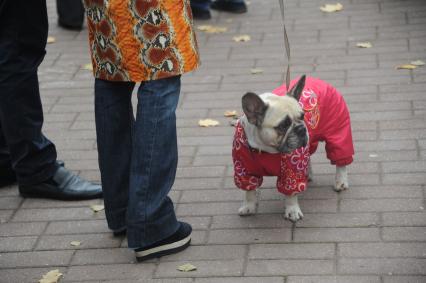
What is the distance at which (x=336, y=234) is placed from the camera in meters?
4.36

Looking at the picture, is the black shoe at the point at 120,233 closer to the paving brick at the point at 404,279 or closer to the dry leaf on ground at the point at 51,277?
the dry leaf on ground at the point at 51,277

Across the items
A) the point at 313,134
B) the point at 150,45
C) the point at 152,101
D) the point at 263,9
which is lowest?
the point at 263,9

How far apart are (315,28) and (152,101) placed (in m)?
4.14

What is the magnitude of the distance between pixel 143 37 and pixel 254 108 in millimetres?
646

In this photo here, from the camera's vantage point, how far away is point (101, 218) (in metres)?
4.79

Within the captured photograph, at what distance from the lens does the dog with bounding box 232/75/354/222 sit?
13.7 ft

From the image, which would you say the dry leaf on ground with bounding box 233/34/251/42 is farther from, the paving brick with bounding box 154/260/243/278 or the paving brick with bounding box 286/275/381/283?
the paving brick with bounding box 286/275/381/283

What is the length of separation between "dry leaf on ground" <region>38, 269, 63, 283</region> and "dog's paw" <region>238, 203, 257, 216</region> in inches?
40.4

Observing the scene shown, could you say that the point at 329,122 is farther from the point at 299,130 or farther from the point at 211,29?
the point at 211,29

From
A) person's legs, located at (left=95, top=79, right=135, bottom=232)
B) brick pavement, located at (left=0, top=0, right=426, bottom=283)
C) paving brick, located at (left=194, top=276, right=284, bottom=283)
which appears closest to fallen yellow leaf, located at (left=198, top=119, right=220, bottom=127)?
brick pavement, located at (left=0, top=0, right=426, bottom=283)

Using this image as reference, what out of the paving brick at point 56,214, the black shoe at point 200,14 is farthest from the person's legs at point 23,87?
the black shoe at point 200,14

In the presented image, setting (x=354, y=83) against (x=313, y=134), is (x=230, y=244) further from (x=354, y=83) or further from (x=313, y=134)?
(x=354, y=83)

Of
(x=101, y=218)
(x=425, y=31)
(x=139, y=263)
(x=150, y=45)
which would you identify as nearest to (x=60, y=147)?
(x=101, y=218)

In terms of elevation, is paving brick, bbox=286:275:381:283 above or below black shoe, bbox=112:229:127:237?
above
